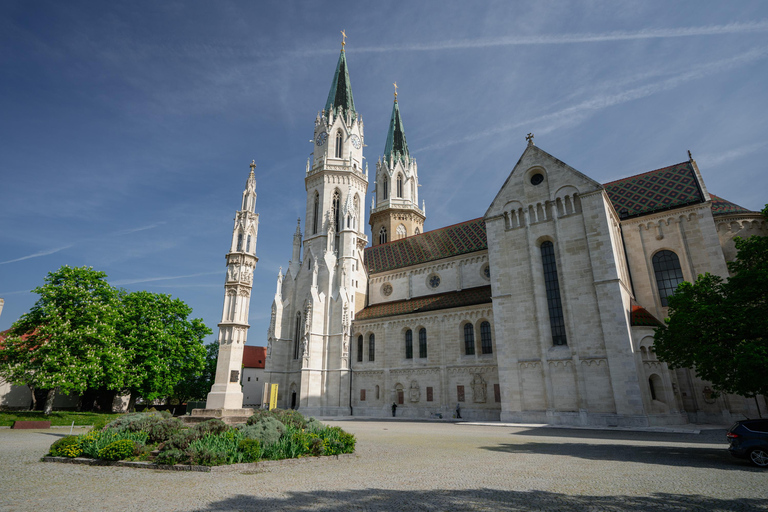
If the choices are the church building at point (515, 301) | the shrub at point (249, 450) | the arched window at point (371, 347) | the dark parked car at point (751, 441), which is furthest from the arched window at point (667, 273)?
the shrub at point (249, 450)

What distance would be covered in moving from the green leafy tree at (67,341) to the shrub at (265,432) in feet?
65.0

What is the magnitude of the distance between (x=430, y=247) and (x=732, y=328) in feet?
102

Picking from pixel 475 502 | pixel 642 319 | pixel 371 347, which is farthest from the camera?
pixel 371 347

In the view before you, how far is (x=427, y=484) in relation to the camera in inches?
341

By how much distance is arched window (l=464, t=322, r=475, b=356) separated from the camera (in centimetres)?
3403

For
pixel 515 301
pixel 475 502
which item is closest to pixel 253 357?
pixel 515 301

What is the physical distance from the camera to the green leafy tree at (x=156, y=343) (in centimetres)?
3194

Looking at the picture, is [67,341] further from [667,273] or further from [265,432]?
[667,273]

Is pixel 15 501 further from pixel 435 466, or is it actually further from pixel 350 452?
pixel 435 466

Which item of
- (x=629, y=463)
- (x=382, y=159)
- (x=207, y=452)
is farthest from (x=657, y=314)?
(x=382, y=159)

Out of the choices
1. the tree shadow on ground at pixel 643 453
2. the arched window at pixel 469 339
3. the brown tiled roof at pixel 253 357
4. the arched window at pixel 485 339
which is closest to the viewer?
the tree shadow on ground at pixel 643 453

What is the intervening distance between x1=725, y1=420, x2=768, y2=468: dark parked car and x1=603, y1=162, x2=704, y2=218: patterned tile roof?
22.0 m

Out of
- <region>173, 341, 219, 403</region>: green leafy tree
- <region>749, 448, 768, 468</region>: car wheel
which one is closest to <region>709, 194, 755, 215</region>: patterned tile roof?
<region>749, 448, 768, 468</region>: car wheel

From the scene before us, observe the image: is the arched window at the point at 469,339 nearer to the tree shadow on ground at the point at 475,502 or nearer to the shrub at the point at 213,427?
the shrub at the point at 213,427
